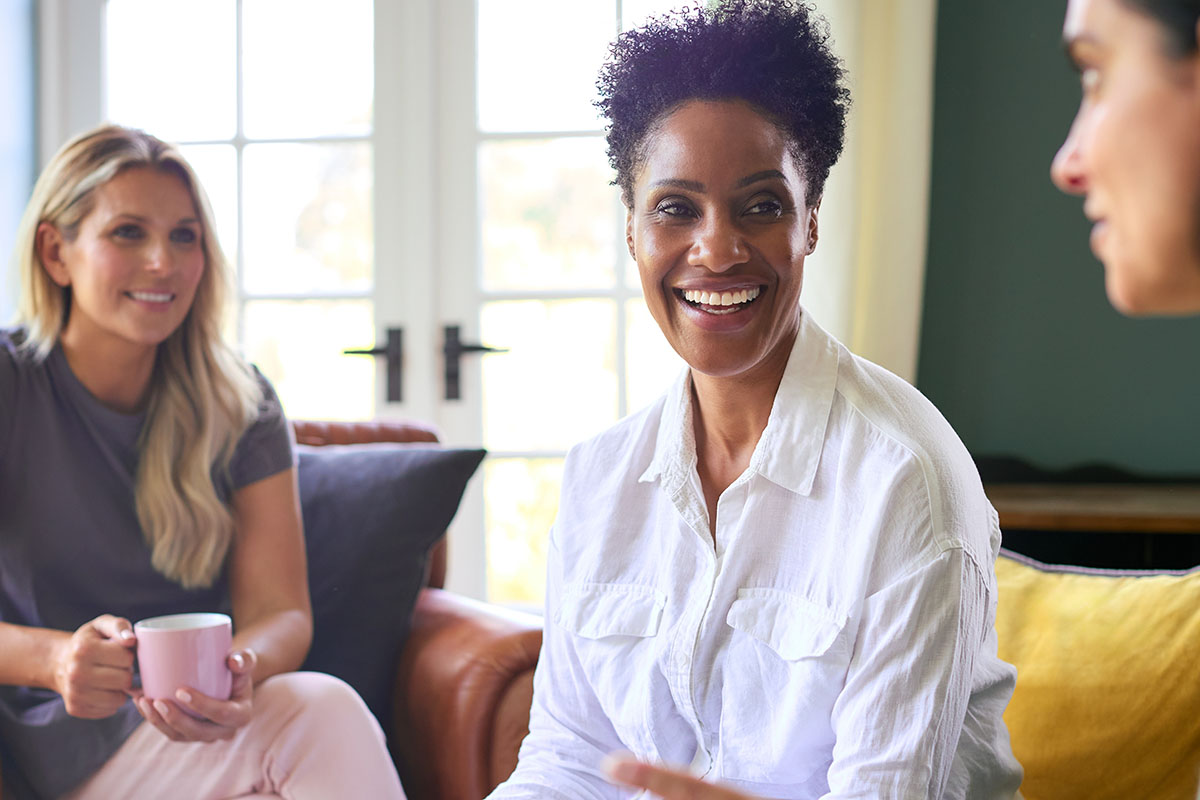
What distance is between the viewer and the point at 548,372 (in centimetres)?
274

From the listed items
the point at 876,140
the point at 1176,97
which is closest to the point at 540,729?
the point at 1176,97

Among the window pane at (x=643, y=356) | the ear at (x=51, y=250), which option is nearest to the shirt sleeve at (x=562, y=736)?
the ear at (x=51, y=250)

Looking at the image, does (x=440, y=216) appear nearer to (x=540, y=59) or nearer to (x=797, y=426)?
(x=540, y=59)

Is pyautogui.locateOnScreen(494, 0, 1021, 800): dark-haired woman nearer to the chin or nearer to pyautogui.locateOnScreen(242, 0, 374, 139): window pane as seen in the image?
the chin

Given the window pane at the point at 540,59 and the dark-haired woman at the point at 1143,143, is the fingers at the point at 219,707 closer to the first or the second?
the dark-haired woman at the point at 1143,143

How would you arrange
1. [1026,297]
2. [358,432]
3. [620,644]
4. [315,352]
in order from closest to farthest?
[620,644]
[358,432]
[1026,297]
[315,352]

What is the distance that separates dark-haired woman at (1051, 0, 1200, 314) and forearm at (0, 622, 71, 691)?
1.32 metres

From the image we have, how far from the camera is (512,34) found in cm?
274

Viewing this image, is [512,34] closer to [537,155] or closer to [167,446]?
[537,155]

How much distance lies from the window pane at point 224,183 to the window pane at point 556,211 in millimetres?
646

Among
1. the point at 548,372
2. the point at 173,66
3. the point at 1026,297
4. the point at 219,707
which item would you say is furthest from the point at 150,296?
the point at 1026,297

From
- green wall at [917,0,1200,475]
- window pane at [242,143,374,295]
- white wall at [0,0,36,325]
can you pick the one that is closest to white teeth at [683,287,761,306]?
green wall at [917,0,1200,475]

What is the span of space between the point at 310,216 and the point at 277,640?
152 cm

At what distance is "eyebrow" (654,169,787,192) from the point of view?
1.06 metres
